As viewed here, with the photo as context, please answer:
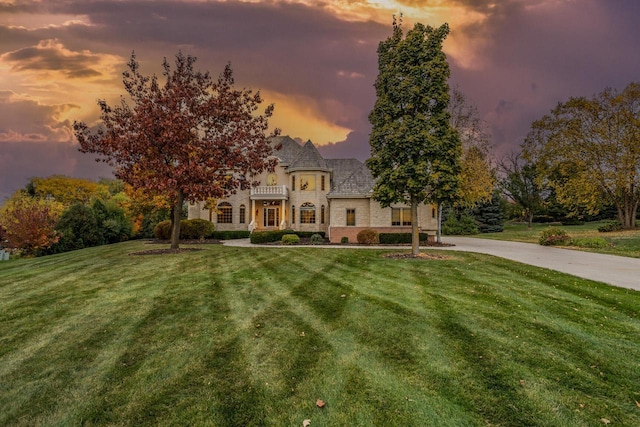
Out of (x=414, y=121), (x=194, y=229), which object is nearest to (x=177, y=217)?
(x=194, y=229)

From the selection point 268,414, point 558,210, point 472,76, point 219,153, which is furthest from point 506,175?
point 268,414

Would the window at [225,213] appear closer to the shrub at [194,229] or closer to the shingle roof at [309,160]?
the shrub at [194,229]

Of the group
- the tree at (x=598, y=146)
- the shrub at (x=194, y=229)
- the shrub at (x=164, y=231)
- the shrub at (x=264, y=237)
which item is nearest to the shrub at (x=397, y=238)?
the shrub at (x=264, y=237)

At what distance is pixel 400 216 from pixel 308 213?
32.6ft

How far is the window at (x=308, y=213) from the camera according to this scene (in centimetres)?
3142

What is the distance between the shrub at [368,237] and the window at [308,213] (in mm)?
8591

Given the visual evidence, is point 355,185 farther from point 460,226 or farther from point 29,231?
point 29,231

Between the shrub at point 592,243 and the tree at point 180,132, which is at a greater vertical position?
the tree at point 180,132

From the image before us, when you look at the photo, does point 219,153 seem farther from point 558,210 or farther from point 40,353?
point 558,210

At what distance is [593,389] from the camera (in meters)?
4.18

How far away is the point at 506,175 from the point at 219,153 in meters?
48.5

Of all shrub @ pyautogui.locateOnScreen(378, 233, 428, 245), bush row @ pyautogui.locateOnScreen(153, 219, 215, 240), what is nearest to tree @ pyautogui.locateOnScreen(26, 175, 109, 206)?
bush row @ pyautogui.locateOnScreen(153, 219, 215, 240)

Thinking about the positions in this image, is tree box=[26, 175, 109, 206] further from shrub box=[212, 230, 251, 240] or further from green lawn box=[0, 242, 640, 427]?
green lawn box=[0, 242, 640, 427]

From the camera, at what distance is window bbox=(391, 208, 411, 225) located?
83.3 feet
